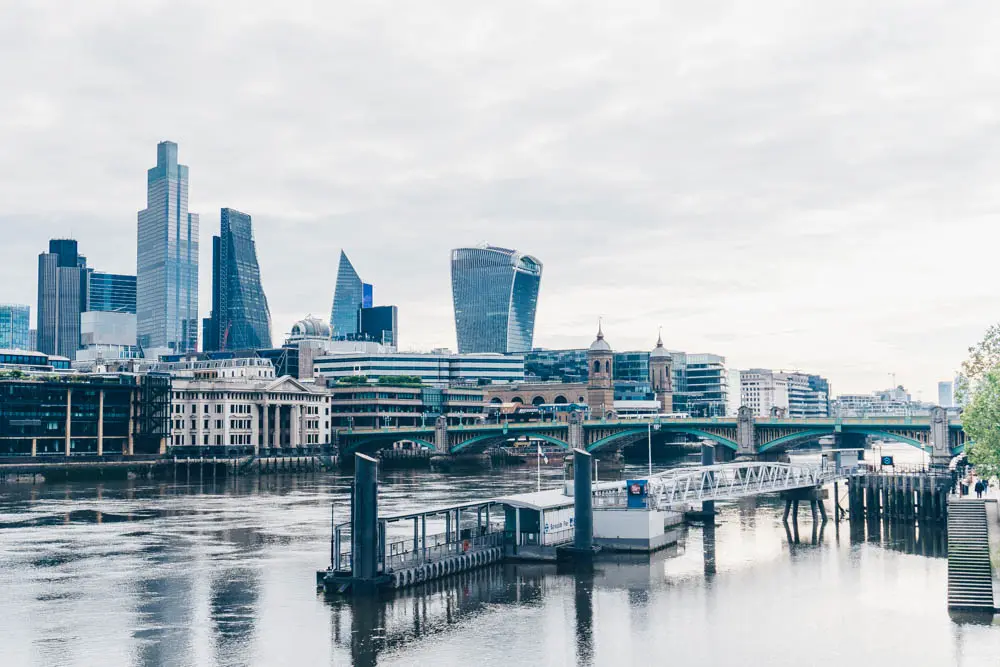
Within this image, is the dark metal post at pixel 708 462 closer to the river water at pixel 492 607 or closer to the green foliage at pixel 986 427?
Result: the river water at pixel 492 607

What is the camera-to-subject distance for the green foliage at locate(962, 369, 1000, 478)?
81.2 metres

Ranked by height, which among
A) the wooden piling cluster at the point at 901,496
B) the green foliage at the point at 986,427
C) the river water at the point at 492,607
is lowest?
the river water at the point at 492,607

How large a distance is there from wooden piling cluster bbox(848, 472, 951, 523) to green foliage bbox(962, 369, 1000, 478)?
76.4 ft

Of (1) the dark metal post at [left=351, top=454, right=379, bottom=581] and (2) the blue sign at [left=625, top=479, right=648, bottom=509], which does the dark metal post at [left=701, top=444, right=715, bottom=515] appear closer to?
(2) the blue sign at [left=625, top=479, right=648, bottom=509]

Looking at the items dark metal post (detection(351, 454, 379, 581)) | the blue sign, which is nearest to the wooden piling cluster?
the blue sign

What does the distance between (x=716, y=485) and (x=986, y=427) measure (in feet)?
96.3

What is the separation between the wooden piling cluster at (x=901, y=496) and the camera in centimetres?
10794

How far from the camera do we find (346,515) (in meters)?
118

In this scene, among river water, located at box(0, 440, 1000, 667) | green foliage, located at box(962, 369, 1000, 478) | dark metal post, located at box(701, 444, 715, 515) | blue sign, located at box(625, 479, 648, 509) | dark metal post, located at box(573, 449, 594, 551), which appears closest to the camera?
river water, located at box(0, 440, 1000, 667)

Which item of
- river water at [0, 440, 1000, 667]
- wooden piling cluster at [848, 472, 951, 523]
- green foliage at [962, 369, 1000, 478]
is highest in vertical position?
green foliage at [962, 369, 1000, 478]

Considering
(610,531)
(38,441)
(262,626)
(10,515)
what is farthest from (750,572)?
(38,441)

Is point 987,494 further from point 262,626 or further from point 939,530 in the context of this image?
point 262,626

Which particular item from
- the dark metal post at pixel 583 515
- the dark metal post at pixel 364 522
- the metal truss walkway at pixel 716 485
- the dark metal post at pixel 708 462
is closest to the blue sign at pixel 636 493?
the metal truss walkway at pixel 716 485

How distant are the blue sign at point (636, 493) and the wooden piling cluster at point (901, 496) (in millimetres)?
33502
